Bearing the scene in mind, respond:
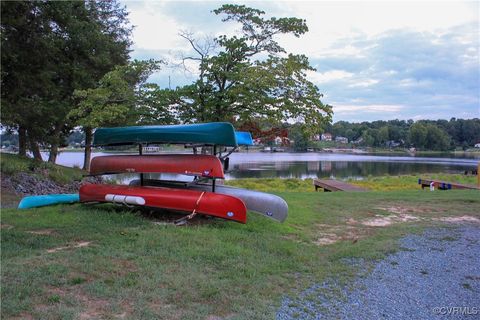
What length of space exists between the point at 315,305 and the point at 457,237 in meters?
4.73

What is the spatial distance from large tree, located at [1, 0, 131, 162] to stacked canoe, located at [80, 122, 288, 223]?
8572mm

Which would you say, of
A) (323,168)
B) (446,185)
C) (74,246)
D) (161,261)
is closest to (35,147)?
(74,246)

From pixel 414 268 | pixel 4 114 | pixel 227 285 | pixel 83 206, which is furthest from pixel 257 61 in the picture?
pixel 4 114

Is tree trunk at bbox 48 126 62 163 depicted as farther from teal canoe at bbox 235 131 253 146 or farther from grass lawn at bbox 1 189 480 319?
teal canoe at bbox 235 131 253 146

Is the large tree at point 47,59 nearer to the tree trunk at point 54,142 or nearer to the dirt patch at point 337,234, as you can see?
the tree trunk at point 54,142

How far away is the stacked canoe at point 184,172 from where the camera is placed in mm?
6887

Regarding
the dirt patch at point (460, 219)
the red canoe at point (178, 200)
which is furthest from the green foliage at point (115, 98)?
the dirt patch at point (460, 219)

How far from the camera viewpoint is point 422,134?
3103 inches

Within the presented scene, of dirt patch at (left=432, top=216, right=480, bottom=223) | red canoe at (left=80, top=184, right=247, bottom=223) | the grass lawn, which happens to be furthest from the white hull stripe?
dirt patch at (left=432, top=216, right=480, bottom=223)

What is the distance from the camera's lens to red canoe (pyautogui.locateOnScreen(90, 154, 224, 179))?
7.17m

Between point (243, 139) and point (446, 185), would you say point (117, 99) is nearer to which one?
point (243, 139)

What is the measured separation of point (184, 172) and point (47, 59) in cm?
1369

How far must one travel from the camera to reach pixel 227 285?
4.02m

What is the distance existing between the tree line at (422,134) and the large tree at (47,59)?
202 ft
